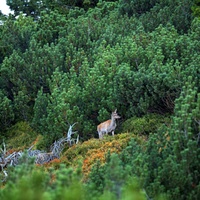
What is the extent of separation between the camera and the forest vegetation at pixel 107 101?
7489 mm

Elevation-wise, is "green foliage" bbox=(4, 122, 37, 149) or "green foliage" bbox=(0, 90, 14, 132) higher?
"green foliage" bbox=(0, 90, 14, 132)

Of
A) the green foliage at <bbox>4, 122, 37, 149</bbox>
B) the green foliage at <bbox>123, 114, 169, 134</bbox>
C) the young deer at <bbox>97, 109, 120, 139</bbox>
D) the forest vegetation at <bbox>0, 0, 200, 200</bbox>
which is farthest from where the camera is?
the green foliage at <bbox>4, 122, 37, 149</bbox>

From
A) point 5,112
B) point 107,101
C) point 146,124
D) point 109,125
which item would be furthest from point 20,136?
point 146,124

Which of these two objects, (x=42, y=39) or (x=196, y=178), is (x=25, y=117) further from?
(x=196, y=178)

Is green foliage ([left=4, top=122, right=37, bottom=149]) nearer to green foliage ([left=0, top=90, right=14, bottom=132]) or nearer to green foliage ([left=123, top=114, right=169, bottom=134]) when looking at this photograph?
green foliage ([left=0, top=90, right=14, bottom=132])

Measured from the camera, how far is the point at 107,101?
14.4 m

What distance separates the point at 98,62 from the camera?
15.9 meters

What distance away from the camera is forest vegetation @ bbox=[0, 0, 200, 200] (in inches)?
295

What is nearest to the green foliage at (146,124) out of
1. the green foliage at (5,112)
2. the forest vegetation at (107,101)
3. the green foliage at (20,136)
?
the forest vegetation at (107,101)

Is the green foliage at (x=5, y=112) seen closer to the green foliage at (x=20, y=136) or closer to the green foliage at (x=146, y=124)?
the green foliage at (x=20, y=136)

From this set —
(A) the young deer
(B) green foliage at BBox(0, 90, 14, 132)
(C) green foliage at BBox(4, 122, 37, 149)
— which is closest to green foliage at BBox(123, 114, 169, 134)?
(A) the young deer

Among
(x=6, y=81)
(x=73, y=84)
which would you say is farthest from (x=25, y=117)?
(x=73, y=84)

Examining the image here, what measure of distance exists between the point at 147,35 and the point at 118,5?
260 inches

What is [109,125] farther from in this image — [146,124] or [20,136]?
[20,136]
